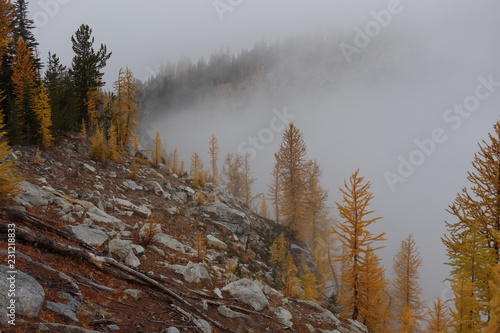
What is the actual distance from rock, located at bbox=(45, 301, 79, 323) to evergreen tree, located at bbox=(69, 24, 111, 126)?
901 inches

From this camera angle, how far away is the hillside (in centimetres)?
433

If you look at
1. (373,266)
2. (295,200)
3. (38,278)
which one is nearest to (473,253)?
(373,266)

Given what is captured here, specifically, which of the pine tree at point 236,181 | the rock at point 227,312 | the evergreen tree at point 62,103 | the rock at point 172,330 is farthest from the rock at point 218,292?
the pine tree at point 236,181

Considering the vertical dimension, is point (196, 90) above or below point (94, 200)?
above

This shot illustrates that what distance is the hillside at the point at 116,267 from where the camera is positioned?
433 centimetres

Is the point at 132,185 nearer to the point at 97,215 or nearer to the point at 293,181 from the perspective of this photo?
the point at 97,215

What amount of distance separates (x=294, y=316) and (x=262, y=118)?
582 feet

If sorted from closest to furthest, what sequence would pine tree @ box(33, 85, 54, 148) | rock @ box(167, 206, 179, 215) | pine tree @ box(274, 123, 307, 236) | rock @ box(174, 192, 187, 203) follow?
pine tree @ box(33, 85, 54, 148) < rock @ box(167, 206, 179, 215) < rock @ box(174, 192, 187, 203) < pine tree @ box(274, 123, 307, 236)

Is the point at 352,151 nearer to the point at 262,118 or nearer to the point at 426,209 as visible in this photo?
the point at 426,209

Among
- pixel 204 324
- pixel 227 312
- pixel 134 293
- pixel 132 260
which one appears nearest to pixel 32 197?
pixel 132 260

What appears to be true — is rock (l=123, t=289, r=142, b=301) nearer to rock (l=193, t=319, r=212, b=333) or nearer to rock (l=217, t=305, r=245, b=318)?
rock (l=193, t=319, r=212, b=333)

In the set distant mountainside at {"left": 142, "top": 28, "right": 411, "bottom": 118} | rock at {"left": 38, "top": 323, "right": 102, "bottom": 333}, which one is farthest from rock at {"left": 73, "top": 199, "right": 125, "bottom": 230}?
distant mountainside at {"left": 142, "top": 28, "right": 411, "bottom": 118}

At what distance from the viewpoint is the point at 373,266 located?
13859 mm

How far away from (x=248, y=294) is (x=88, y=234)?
5.48 m
